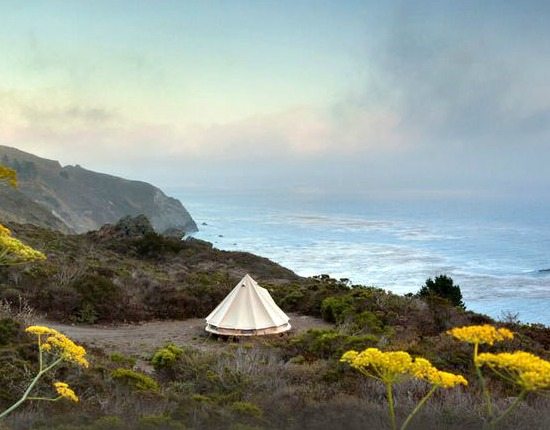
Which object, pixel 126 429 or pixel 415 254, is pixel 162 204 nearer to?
pixel 415 254

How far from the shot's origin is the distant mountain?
A: 11540cm

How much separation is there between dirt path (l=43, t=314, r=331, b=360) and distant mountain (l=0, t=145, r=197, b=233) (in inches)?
3598

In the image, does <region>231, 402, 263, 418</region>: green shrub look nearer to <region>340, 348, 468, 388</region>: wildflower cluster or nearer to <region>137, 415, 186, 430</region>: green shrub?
<region>137, 415, 186, 430</region>: green shrub

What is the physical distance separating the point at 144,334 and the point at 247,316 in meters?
2.87

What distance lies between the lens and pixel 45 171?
142m

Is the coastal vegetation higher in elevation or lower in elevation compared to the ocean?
lower

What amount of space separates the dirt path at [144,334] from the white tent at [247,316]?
1.88 feet

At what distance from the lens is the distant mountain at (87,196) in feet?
379

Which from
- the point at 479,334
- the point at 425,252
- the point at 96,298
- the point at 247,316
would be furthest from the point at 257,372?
the point at 425,252

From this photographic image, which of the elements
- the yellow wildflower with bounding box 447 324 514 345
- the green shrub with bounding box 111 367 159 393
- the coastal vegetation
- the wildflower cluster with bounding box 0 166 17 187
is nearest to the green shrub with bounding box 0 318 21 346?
the coastal vegetation

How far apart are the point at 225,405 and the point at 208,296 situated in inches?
531

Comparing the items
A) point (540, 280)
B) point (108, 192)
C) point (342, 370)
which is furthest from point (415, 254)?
point (108, 192)

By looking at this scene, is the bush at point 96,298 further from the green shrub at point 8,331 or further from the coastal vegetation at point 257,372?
the green shrub at point 8,331

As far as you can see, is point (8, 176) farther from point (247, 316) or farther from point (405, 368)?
point (247, 316)
